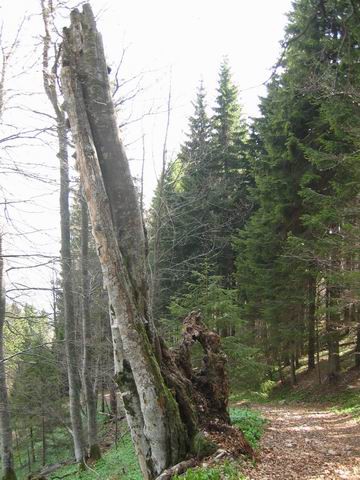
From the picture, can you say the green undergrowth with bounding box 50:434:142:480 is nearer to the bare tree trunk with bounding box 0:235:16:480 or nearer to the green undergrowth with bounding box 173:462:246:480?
the bare tree trunk with bounding box 0:235:16:480

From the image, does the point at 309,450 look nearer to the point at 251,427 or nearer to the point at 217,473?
the point at 251,427

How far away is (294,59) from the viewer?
13516mm

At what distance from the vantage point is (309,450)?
6.48 metres

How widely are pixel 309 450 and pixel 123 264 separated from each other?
177 inches

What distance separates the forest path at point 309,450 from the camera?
5.01 m

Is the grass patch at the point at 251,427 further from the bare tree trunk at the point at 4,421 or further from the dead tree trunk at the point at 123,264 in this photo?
the bare tree trunk at the point at 4,421

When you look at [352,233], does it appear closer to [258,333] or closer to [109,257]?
[109,257]

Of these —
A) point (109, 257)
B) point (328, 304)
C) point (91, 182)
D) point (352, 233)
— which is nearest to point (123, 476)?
point (109, 257)

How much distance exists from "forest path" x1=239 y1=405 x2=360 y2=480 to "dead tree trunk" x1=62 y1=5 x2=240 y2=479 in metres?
1.09

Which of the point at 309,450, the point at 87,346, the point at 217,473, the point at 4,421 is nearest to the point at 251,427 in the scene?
the point at 309,450

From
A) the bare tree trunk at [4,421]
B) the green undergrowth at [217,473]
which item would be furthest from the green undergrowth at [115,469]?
the green undergrowth at [217,473]

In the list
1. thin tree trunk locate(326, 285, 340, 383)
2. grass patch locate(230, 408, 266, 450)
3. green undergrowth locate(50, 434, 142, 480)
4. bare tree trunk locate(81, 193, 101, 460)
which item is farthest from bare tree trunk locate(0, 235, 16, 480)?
→ thin tree trunk locate(326, 285, 340, 383)

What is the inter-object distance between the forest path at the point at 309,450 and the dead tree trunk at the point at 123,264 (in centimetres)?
109

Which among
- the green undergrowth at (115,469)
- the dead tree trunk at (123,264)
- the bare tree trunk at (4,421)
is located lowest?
the green undergrowth at (115,469)
